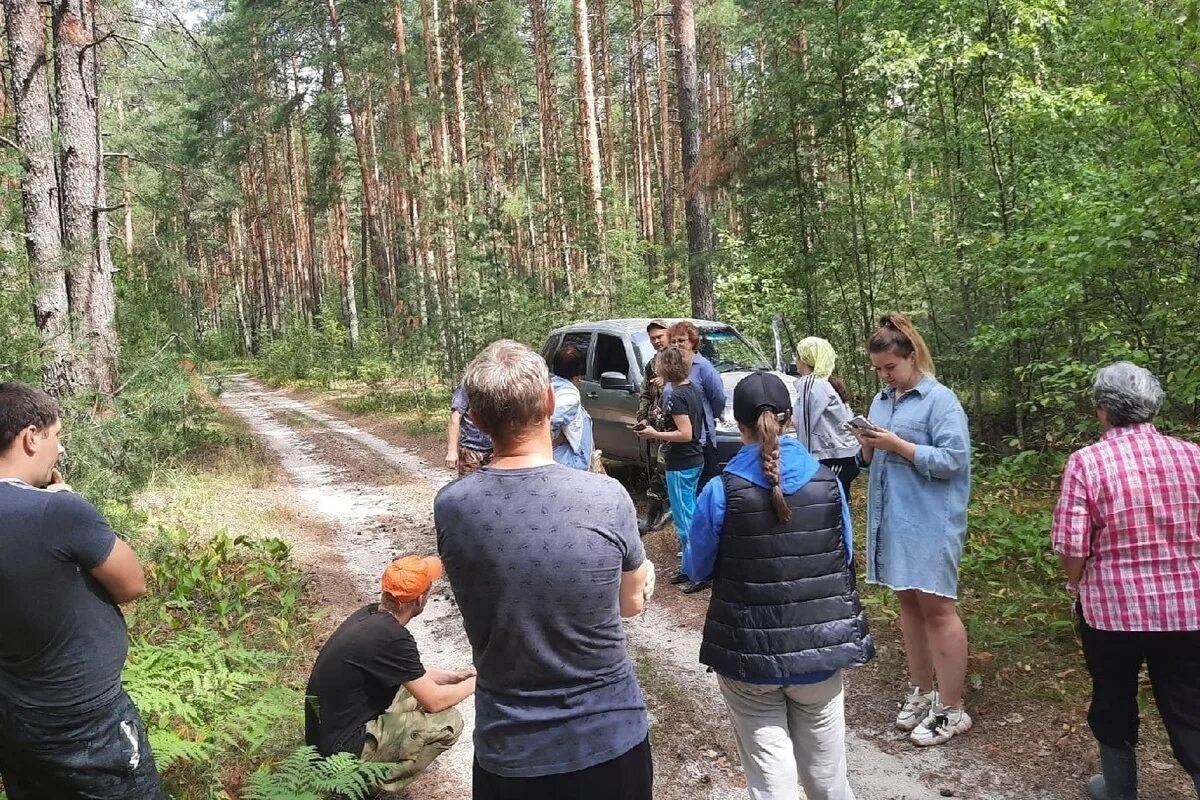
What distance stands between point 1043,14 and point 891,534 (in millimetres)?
5932

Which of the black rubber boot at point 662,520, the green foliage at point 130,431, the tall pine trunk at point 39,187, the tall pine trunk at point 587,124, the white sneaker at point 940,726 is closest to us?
the white sneaker at point 940,726

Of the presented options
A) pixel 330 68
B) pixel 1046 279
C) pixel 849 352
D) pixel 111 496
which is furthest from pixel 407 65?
pixel 1046 279

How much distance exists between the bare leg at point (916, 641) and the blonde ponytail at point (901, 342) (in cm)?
118

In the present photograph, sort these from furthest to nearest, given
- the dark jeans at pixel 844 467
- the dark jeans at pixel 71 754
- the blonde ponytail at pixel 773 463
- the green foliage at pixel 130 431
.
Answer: the green foliage at pixel 130 431 < the dark jeans at pixel 844 467 < the blonde ponytail at pixel 773 463 < the dark jeans at pixel 71 754

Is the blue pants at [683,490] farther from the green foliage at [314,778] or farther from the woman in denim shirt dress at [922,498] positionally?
the green foliage at [314,778]

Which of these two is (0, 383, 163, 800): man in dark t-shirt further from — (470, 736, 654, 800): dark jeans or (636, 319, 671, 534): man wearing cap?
(636, 319, 671, 534): man wearing cap

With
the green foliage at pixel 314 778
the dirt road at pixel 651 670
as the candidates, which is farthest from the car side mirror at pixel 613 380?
the green foliage at pixel 314 778

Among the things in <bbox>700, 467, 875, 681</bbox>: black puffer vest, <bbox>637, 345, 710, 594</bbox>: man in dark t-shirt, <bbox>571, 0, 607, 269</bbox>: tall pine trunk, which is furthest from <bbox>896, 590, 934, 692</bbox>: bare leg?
<bbox>571, 0, 607, 269</bbox>: tall pine trunk

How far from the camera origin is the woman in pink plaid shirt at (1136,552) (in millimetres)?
2947

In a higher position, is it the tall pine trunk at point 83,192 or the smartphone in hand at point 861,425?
the tall pine trunk at point 83,192

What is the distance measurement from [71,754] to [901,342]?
3652 mm

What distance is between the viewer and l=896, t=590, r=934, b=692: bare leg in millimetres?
4152

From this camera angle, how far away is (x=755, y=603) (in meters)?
2.76

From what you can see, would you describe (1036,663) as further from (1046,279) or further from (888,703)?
(1046,279)
